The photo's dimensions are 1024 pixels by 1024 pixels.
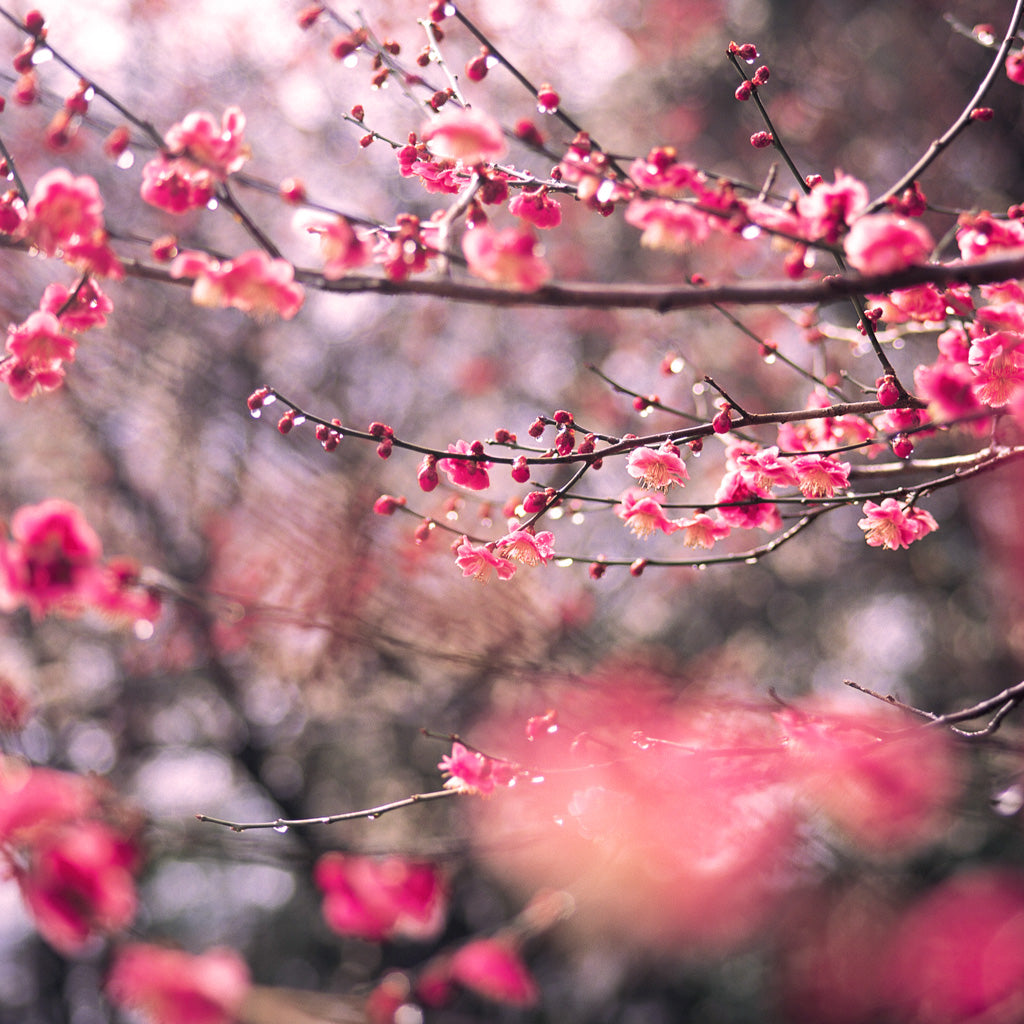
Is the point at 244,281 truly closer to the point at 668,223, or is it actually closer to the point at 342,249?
the point at 342,249

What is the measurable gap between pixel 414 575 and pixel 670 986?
3131 mm

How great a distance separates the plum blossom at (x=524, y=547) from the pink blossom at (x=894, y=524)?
2.75 feet

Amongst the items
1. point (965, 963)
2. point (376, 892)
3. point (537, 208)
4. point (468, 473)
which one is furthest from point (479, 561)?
point (965, 963)

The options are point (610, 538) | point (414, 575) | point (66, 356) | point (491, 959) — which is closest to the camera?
point (66, 356)

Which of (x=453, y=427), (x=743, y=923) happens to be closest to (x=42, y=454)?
(x=453, y=427)

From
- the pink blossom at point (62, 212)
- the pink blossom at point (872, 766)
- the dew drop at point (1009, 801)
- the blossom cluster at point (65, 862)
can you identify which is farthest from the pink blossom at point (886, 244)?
the blossom cluster at point (65, 862)

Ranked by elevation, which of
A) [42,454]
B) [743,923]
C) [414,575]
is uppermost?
[42,454]

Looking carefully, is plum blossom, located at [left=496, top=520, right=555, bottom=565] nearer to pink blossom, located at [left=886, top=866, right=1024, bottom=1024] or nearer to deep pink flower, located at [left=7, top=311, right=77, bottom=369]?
deep pink flower, located at [left=7, top=311, right=77, bottom=369]

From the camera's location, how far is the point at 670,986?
4.95 metres

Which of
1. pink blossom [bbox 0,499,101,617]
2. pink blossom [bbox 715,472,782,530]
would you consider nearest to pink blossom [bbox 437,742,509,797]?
pink blossom [bbox 715,472,782,530]

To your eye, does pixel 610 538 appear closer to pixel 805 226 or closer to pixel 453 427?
pixel 453 427

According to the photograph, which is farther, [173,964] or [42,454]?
[42,454]

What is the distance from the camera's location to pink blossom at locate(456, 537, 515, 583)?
81.3 inches

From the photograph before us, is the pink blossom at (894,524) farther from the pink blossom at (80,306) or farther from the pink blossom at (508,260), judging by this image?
the pink blossom at (80,306)
